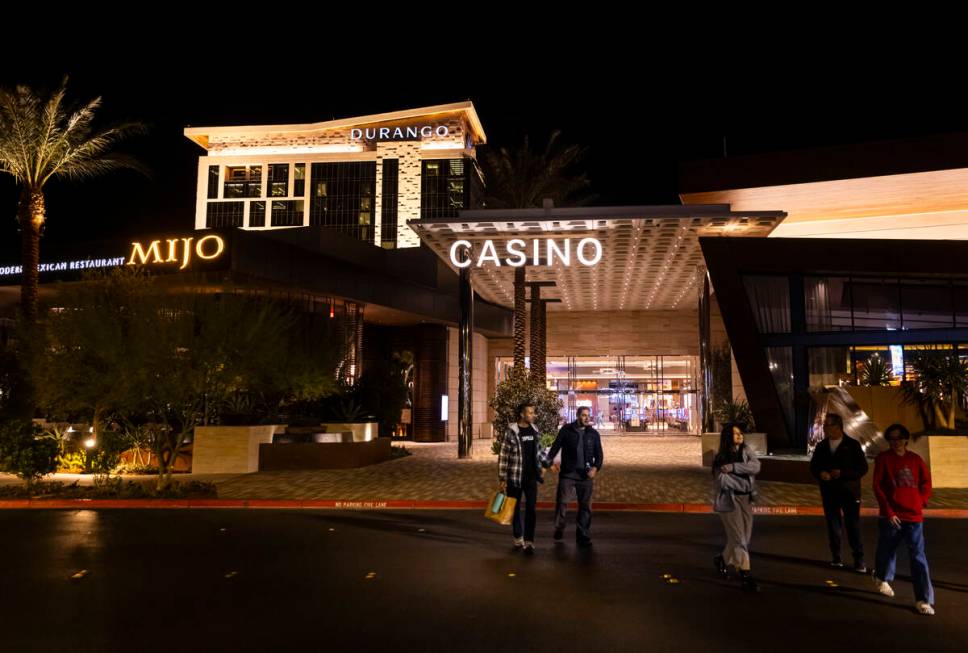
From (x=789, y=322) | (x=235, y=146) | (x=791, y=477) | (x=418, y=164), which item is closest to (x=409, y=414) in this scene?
(x=789, y=322)

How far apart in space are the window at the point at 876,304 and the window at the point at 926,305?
0.25m

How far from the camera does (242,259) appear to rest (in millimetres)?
24531

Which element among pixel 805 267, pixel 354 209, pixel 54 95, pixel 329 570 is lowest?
pixel 329 570

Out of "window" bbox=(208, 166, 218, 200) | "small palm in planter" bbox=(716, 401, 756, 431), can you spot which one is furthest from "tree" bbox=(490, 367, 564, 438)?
"window" bbox=(208, 166, 218, 200)

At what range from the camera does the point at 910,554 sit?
6180 mm

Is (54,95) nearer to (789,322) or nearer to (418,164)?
(789,322)

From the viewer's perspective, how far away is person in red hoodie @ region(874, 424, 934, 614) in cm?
618

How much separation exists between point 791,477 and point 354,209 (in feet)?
232

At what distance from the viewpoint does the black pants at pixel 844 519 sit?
25.8ft

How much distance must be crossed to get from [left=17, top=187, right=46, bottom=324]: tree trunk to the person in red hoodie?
23.1 meters

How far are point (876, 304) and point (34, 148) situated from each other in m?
26.9

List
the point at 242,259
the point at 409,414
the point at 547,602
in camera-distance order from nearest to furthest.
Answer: the point at 547,602
the point at 242,259
the point at 409,414

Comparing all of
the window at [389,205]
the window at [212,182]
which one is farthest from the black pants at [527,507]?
the window at [212,182]

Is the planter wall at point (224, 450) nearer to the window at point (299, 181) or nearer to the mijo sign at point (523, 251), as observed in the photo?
the mijo sign at point (523, 251)
